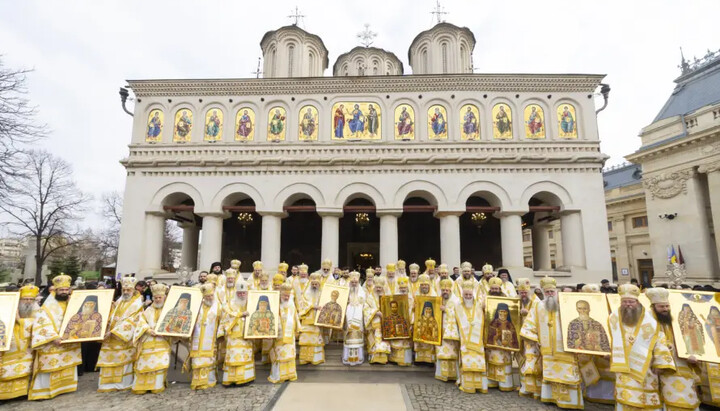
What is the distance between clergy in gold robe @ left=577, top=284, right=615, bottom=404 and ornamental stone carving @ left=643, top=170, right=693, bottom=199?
→ 2204 cm

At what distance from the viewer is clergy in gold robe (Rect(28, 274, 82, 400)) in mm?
6023

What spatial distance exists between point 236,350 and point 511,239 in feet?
42.0

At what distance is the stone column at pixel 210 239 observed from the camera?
606 inches

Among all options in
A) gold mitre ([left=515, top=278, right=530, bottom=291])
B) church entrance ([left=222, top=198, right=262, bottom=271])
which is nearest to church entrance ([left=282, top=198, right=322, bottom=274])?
church entrance ([left=222, top=198, right=262, bottom=271])

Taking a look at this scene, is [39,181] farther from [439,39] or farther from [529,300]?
[529,300]

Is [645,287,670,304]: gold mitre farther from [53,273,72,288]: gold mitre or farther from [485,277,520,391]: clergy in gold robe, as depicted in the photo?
[53,273,72,288]: gold mitre

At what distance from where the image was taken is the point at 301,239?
2000 centimetres

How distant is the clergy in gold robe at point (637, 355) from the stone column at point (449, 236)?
33.4 ft

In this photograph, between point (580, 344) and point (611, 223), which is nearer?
point (580, 344)

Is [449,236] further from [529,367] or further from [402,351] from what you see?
[529,367]

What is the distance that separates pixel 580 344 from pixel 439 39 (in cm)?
2068

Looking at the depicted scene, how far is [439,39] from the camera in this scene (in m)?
21.7

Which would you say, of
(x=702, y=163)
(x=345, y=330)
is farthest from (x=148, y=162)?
(x=702, y=163)

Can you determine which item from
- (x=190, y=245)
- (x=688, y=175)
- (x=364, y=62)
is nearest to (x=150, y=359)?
(x=190, y=245)
